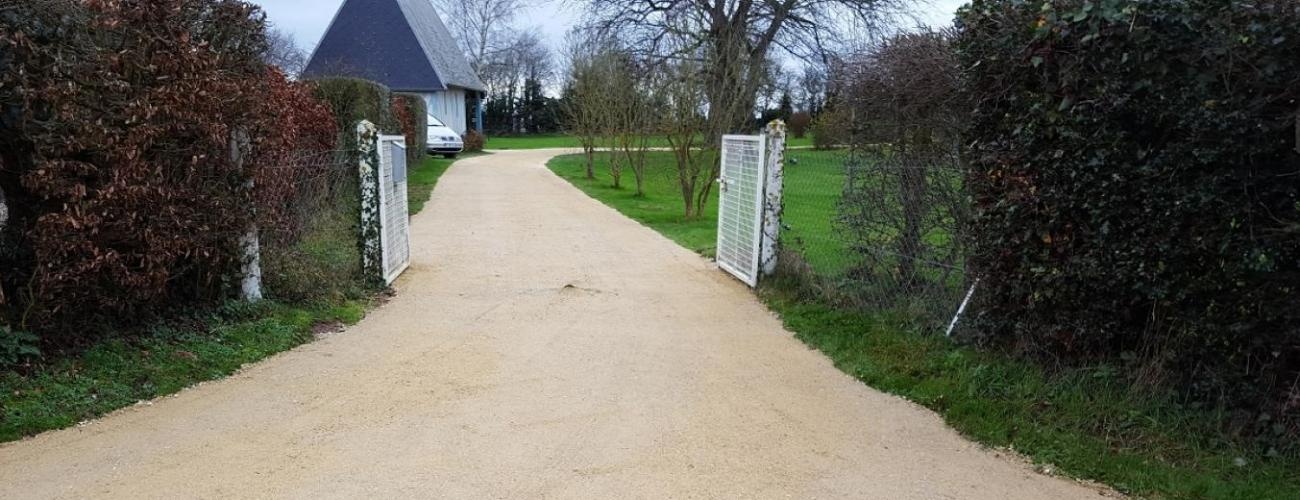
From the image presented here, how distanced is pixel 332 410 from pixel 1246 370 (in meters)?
4.63

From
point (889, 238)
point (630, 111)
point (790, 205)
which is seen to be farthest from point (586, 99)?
point (889, 238)

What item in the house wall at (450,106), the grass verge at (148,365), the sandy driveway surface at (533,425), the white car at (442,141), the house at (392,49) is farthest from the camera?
the house wall at (450,106)

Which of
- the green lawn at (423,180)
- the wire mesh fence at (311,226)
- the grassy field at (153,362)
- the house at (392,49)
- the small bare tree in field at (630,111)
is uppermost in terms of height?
the house at (392,49)

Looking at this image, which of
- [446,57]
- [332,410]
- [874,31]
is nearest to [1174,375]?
[332,410]

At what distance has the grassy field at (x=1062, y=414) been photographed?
3.81 m

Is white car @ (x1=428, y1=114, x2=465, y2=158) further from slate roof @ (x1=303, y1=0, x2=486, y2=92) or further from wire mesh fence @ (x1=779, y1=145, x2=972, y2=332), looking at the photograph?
wire mesh fence @ (x1=779, y1=145, x2=972, y2=332)

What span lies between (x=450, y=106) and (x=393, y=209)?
32994 mm

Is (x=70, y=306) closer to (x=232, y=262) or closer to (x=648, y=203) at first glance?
(x=232, y=262)

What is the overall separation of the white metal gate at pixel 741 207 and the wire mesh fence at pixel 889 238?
330 mm

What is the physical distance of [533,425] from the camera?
4488 mm

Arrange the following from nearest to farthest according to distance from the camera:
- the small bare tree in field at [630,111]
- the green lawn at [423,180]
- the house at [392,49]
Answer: the green lawn at [423,180], the small bare tree in field at [630,111], the house at [392,49]

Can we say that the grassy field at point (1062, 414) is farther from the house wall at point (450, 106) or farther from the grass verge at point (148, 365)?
the house wall at point (450, 106)

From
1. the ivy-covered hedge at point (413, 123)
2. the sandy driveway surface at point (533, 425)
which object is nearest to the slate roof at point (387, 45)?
the ivy-covered hedge at point (413, 123)

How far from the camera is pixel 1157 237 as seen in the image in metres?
4.15
